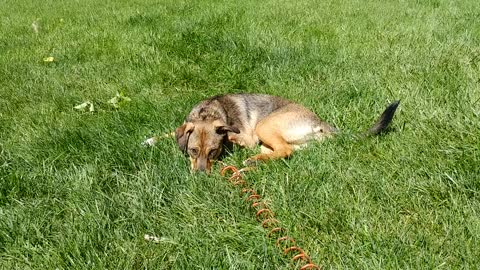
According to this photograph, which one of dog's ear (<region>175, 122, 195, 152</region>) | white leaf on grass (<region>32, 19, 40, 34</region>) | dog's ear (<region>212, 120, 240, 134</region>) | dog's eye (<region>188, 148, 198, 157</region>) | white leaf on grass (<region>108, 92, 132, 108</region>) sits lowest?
white leaf on grass (<region>32, 19, 40, 34</region>)

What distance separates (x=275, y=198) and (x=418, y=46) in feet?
14.5

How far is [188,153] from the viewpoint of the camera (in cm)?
422

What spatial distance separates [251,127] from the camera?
500 cm

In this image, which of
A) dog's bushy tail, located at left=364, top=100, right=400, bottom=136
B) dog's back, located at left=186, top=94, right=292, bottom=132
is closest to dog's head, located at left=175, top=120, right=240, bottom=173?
dog's back, located at left=186, top=94, right=292, bottom=132

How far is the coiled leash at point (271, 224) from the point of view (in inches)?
104

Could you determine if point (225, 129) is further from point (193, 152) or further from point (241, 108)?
point (241, 108)

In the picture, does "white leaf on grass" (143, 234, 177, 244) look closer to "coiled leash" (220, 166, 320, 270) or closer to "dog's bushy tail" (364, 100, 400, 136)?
"coiled leash" (220, 166, 320, 270)

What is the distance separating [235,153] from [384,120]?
1.37 metres

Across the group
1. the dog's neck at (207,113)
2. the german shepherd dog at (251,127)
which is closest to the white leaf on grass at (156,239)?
the german shepherd dog at (251,127)

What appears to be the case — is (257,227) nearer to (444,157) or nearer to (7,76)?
(444,157)

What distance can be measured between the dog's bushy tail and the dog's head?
1.25 metres

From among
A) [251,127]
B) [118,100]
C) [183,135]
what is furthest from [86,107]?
[251,127]

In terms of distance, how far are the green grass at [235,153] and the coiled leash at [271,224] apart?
0.07 meters

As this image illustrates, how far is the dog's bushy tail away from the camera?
397 centimetres
